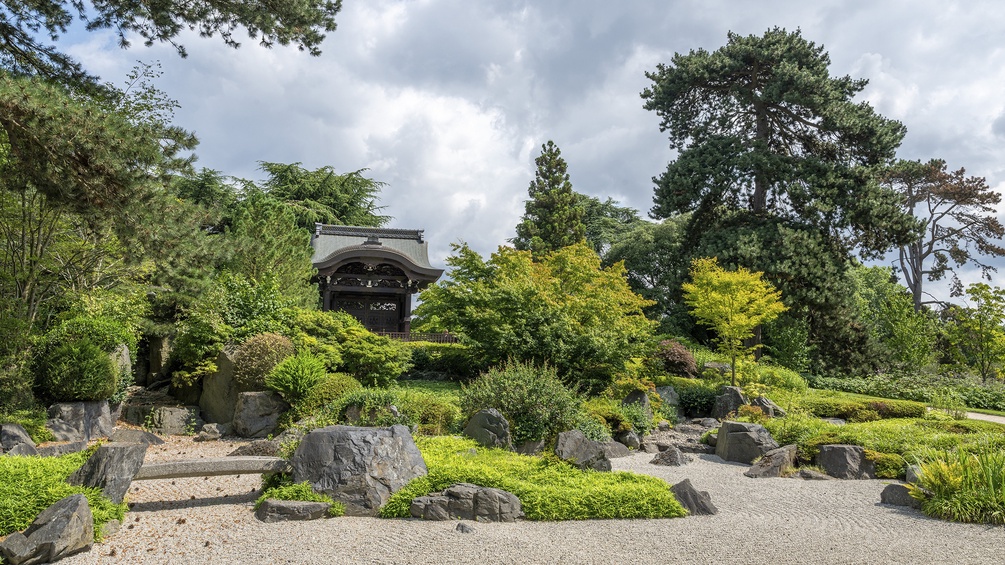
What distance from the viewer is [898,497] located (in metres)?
6.46

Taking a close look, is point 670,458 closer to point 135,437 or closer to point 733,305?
point 135,437

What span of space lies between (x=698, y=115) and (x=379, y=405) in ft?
64.3

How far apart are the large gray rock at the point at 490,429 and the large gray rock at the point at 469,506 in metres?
2.63

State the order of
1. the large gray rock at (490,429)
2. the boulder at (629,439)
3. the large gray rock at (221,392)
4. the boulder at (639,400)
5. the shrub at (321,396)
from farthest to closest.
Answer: the boulder at (639,400) → the large gray rock at (221,392) → the boulder at (629,439) → the shrub at (321,396) → the large gray rock at (490,429)

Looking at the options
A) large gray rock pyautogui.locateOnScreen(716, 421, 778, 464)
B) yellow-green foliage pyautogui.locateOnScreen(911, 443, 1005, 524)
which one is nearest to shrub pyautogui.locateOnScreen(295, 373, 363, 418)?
large gray rock pyautogui.locateOnScreen(716, 421, 778, 464)

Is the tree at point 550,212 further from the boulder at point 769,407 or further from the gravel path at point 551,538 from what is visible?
the gravel path at point 551,538

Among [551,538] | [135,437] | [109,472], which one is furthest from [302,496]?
[135,437]

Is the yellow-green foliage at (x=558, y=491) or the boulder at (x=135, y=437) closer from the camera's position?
the yellow-green foliage at (x=558, y=491)

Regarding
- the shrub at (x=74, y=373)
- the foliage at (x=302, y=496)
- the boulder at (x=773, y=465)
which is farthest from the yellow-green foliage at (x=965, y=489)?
the shrub at (x=74, y=373)

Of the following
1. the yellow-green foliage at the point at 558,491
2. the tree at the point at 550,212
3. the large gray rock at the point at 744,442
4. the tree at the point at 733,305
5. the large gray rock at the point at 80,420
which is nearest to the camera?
the yellow-green foliage at the point at 558,491

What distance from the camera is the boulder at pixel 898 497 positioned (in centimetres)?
638

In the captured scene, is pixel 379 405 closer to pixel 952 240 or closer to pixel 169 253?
pixel 169 253

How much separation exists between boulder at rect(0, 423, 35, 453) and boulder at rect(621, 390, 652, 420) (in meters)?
9.69

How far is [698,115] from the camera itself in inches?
949
